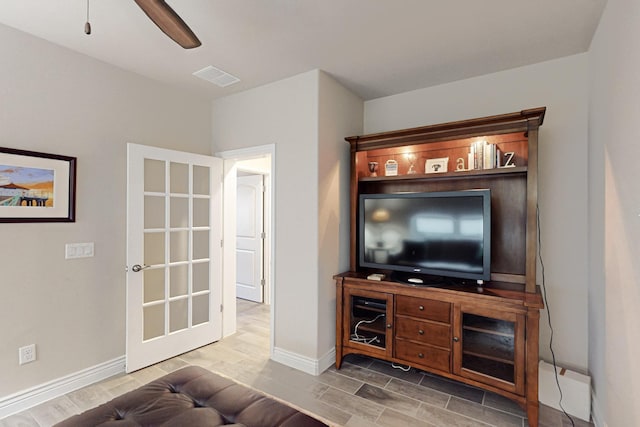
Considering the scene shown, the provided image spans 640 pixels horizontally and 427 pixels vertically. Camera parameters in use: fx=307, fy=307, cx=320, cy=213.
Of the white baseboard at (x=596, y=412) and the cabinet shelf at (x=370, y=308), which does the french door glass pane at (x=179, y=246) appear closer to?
the cabinet shelf at (x=370, y=308)

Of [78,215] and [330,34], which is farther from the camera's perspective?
[78,215]

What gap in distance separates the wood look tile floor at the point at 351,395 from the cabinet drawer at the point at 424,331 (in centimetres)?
43

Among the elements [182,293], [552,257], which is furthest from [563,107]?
[182,293]

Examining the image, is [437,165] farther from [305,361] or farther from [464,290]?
[305,361]

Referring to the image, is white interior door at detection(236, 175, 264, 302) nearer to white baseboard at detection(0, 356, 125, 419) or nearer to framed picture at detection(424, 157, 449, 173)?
white baseboard at detection(0, 356, 125, 419)

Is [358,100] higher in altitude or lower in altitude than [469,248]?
higher

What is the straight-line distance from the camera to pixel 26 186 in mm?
2281

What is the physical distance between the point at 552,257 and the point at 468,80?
1.79 meters

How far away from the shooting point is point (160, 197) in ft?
9.87

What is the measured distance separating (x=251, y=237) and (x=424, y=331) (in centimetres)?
331

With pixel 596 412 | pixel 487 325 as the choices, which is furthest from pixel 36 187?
pixel 596 412

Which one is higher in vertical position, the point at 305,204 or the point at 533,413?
the point at 305,204

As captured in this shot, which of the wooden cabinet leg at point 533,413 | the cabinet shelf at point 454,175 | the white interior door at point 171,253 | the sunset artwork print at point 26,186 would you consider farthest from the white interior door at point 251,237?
the wooden cabinet leg at point 533,413

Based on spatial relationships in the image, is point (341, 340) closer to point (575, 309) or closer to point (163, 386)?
point (163, 386)
